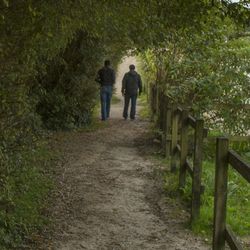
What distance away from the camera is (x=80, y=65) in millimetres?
15523

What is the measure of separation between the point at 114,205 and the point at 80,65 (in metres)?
8.34

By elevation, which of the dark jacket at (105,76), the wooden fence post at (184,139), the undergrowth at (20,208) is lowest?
the undergrowth at (20,208)

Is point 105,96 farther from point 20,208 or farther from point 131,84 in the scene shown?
point 20,208

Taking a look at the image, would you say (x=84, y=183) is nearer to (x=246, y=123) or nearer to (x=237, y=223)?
(x=237, y=223)

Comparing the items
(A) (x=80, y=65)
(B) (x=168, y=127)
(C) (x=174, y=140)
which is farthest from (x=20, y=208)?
(A) (x=80, y=65)

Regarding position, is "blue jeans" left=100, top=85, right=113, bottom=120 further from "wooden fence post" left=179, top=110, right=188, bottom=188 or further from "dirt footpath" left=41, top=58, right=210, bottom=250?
"wooden fence post" left=179, top=110, right=188, bottom=188

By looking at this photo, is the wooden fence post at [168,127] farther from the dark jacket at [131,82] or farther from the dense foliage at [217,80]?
the dark jacket at [131,82]

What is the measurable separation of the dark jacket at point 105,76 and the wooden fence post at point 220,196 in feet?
40.7

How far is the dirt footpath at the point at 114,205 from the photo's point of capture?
246 inches

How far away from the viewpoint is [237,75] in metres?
10.9

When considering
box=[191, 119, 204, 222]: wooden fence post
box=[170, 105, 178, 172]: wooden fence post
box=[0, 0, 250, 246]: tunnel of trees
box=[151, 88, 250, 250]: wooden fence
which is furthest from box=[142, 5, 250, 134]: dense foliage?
box=[191, 119, 204, 222]: wooden fence post

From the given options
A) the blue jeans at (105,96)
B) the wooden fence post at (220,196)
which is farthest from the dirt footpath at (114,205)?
the blue jeans at (105,96)

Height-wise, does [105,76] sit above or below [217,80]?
below

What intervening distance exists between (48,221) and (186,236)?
1.61 metres
